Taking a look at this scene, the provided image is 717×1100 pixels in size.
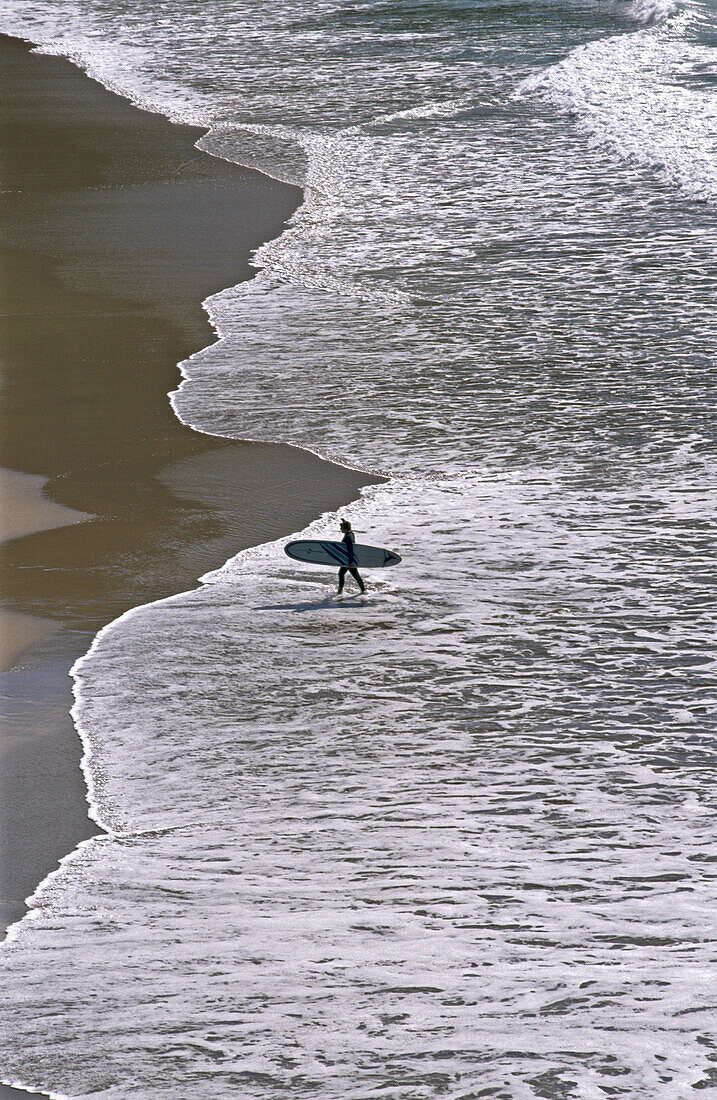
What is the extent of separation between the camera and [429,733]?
7250 millimetres

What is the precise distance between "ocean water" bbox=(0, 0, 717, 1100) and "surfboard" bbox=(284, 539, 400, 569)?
182 mm

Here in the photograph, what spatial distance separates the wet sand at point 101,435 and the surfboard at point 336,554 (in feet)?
1.87

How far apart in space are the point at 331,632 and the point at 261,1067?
3380 millimetres

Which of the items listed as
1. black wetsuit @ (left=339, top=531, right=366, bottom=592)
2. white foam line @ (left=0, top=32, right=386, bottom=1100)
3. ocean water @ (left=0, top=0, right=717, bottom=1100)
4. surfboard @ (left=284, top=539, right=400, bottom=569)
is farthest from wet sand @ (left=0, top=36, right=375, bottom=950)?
black wetsuit @ (left=339, top=531, right=366, bottom=592)

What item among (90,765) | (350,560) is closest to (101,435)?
(350,560)

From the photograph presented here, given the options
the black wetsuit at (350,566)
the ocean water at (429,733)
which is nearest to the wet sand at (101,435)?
the ocean water at (429,733)

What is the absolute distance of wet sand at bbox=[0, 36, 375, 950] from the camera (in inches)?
283

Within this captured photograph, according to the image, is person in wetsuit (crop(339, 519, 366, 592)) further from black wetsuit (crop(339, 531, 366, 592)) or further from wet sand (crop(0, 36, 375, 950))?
wet sand (crop(0, 36, 375, 950))

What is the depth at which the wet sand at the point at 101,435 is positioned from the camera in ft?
23.6

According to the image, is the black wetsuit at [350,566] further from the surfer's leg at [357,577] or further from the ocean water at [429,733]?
the ocean water at [429,733]

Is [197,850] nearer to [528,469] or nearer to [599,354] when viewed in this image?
[528,469]

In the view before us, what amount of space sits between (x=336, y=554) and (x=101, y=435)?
2.99m

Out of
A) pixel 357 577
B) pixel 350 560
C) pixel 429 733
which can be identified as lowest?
pixel 429 733

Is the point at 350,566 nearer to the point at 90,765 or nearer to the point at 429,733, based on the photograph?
the point at 429,733
